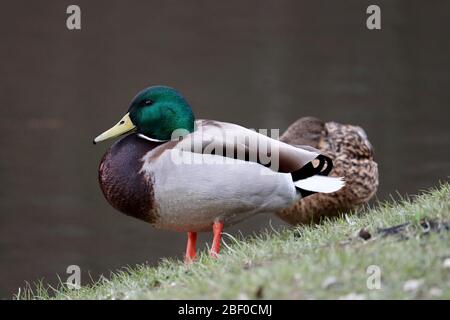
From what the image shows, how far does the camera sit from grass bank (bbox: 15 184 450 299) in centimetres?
376

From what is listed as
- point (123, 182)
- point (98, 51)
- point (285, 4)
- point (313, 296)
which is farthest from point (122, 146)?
point (285, 4)

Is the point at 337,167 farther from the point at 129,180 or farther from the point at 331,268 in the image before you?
the point at 331,268

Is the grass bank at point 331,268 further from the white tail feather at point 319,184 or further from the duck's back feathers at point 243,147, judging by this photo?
the white tail feather at point 319,184

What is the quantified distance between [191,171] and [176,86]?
1140cm

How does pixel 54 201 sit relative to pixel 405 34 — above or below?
below

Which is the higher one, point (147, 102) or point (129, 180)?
point (147, 102)

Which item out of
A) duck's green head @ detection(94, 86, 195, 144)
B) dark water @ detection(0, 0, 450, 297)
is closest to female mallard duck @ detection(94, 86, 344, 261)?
duck's green head @ detection(94, 86, 195, 144)

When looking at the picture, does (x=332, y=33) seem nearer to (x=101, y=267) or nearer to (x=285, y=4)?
(x=285, y=4)

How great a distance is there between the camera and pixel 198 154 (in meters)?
5.43

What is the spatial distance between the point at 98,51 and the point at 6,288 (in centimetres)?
1114

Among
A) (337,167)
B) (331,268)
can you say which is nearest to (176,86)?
(337,167)

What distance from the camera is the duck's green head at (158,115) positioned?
19.0 ft

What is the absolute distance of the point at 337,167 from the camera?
7.42 metres

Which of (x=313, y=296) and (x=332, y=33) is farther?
(x=332, y=33)
